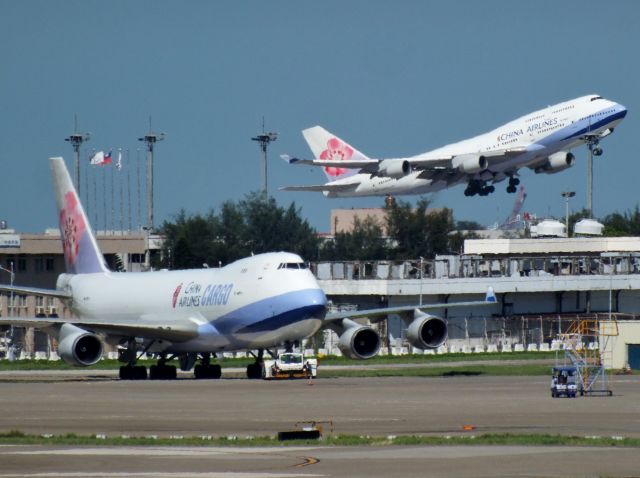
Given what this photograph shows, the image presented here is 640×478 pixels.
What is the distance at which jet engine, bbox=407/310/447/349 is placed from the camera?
52.0m

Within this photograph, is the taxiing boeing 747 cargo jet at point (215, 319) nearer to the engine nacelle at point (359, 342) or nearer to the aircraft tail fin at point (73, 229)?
the engine nacelle at point (359, 342)

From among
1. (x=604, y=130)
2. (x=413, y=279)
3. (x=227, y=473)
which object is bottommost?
(x=227, y=473)

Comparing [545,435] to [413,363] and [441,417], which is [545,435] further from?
[413,363]

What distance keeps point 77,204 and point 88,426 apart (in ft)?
102

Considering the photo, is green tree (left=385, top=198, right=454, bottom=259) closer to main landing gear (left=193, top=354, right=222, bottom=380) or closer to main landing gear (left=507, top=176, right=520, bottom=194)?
main landing gear (left=507, top=176, right=520, bottom=194)

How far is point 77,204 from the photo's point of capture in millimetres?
60906

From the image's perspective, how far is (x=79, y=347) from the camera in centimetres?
5041

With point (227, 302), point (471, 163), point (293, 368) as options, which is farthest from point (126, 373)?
point (471, 163)

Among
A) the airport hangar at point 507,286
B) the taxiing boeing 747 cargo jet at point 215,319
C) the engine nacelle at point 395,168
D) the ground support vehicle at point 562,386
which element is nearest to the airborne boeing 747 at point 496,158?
the engine nacelle at point 395,168

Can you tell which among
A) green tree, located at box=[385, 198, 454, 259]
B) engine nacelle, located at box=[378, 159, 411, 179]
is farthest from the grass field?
green tree, located at box=[385, 198, 454, 259]

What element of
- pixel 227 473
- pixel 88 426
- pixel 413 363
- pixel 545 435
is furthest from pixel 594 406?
pixel 413 363

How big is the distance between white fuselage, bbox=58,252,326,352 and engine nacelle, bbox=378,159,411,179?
98.0 ft

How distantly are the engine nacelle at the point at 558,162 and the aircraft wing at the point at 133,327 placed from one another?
39.8m

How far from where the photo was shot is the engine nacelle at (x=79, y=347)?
5009 centimetres
